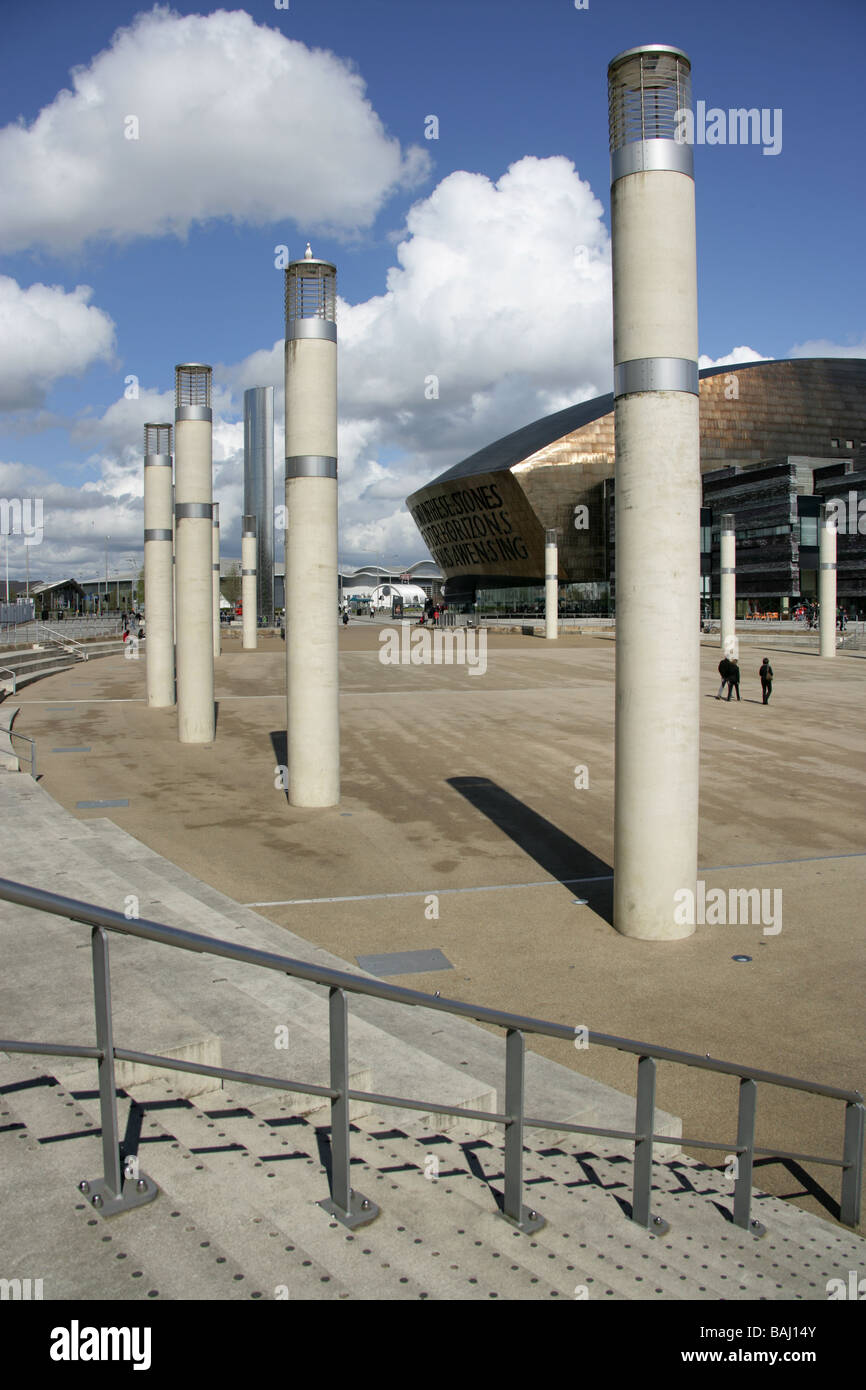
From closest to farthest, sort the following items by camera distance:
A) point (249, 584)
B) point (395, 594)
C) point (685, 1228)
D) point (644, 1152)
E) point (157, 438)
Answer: point (644, 1152), point (685, 1228), point (157, 438), point (249, 584), point (395, 594)

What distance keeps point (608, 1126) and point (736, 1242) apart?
3.87 ft

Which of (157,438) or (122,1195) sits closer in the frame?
(122,1195)

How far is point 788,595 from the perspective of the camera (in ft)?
257

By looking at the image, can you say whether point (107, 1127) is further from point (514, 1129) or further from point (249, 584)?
point (249, 584)

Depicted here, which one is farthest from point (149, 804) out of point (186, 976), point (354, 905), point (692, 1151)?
point (692, 1151)

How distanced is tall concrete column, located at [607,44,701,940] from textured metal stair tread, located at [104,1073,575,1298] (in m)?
5.99

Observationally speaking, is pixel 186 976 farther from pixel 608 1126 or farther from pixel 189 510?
pixel 189 510

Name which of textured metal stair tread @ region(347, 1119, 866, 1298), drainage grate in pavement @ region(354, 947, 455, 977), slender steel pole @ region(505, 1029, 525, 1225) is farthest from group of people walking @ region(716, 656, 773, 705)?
slender steel pole @ region(505, 1029, 525, 1225)

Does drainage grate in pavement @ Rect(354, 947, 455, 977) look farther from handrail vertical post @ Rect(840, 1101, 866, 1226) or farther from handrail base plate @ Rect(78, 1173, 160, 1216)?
handrail base plate @ Rect(78, 1173, 160, 1216)

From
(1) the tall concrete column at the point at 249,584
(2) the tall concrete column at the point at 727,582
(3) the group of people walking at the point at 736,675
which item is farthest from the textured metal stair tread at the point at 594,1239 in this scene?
(1) the tall concrete column at the point at 249,584

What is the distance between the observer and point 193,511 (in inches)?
821

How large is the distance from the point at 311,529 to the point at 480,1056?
963cm

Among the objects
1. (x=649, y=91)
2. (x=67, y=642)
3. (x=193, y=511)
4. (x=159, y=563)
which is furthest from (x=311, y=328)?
(x=67, y=642)

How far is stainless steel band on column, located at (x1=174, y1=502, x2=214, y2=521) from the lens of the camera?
821 inches
